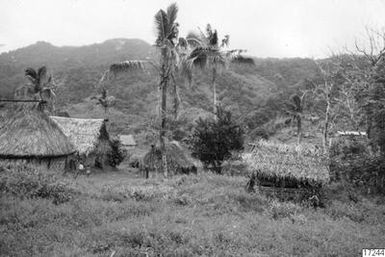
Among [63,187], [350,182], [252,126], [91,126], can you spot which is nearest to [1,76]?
[91,126]

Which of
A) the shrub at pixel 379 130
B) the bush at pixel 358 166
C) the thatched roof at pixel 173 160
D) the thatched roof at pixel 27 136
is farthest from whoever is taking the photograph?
the thatched roof at pixel 173 160

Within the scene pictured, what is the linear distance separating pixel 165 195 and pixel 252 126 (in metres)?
37.3

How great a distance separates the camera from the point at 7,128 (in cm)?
1872

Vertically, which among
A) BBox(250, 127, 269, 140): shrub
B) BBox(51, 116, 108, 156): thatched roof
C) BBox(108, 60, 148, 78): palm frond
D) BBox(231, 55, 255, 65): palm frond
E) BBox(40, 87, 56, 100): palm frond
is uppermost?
BBox(231, 55, 255, 65): palm frond

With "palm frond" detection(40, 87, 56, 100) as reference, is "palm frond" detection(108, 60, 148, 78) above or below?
above

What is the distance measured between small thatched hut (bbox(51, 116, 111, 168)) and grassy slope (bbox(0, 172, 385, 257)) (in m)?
13.7

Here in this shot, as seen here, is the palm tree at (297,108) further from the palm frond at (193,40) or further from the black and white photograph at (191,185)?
the palm frond at (193,40)

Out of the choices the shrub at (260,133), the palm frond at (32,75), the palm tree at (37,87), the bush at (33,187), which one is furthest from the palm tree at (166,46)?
the shrub at (260,133)

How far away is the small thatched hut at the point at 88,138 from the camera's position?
25.5 metres

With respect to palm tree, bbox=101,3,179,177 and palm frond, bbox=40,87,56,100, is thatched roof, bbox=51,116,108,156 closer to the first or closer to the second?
palm frond, bbox=40,87,56,100

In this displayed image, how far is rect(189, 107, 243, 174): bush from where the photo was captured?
70.2 ft

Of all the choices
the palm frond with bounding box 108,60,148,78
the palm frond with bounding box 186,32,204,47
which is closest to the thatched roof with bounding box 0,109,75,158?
the palm frond with bounding box 108,60,148,78

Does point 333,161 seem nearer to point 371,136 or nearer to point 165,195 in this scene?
point 371,136

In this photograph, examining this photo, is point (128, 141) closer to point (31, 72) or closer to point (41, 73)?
point (41, 73)
